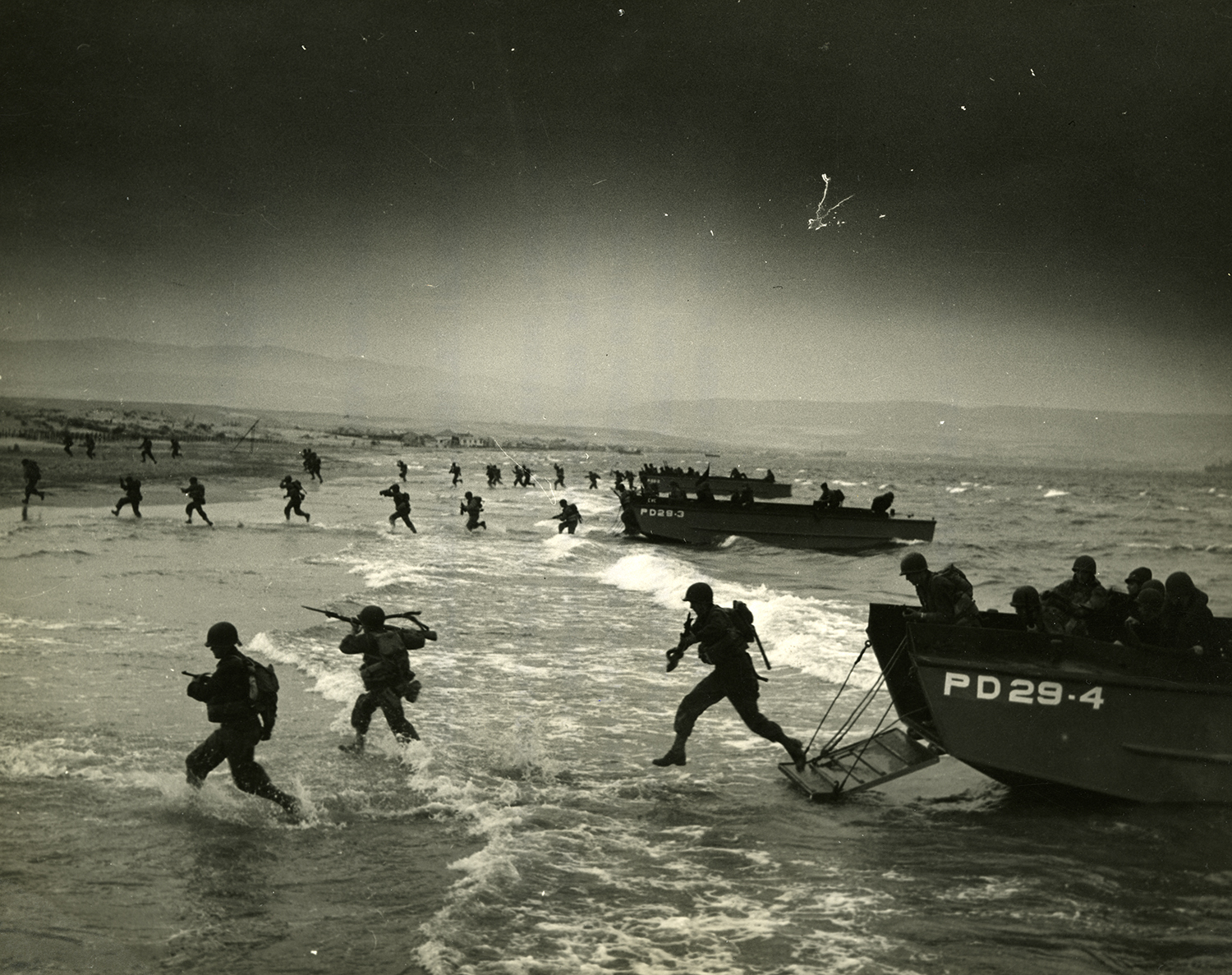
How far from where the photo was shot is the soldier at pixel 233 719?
6.71 meters

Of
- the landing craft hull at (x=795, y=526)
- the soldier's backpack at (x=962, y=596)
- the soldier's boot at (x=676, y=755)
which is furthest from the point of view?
the landing craft hull at (x=795, y=526)

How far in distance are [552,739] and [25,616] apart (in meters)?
8.74

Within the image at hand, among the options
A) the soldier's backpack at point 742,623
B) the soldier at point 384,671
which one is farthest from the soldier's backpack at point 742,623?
the soldier at point 384,671

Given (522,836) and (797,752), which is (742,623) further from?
(522,836)

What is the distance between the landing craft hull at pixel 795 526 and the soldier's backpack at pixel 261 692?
78.9 ft

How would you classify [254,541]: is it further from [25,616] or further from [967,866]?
[967,866]

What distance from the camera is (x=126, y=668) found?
11156 mm

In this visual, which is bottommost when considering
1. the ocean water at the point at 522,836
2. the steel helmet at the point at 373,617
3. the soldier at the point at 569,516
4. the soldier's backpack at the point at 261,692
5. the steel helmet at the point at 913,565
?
the ocean water at the point at 522,836

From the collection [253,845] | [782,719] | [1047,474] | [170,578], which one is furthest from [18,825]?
[1047,474]

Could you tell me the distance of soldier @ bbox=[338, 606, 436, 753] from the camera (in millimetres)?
8367

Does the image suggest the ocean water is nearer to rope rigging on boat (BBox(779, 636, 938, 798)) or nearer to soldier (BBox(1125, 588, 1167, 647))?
rope rigging on boat (BBox(779, 636, 938, 798))

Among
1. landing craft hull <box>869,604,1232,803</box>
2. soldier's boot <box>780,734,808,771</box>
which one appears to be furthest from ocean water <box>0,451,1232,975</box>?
landing craft hull <box>869,604,1232,803</box>

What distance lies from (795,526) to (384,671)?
22816 millimetres

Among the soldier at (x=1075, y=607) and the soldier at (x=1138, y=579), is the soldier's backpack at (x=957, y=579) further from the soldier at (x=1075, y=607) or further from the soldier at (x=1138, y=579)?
the soldier at (x=1138, y=579)
